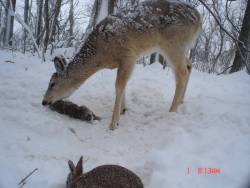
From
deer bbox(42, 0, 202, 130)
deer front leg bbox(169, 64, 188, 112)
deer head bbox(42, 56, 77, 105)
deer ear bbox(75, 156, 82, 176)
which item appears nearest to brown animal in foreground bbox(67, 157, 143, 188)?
deer ear bbox(75, 156, 82, 176)

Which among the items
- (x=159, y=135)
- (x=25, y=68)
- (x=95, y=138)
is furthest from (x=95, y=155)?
(x=25, y=68)

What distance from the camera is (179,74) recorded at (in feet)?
22.1

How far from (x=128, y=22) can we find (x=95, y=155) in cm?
288

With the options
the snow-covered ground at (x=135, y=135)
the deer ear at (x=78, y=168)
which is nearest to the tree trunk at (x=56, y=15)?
the snow-covered ground at (x=135, y=135)

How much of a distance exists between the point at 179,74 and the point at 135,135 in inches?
75.3

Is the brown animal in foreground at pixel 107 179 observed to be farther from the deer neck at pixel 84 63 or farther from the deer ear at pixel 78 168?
the deer neck at pixel 84 63

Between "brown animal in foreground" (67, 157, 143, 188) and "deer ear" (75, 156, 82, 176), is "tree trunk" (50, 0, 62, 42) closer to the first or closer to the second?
"deer ear" (75, 156, 82, 176)

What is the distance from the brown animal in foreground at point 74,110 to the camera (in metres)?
5.76

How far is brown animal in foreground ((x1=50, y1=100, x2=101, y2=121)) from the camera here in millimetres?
5761

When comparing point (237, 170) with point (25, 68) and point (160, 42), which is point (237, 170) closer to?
point (160, 42)

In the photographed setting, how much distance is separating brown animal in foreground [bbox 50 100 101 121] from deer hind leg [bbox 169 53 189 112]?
158 cm

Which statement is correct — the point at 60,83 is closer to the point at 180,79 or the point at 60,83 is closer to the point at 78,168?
the point at 180,79

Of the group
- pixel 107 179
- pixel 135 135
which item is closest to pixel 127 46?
pixel 135 135

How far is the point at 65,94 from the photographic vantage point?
20.9 ft
